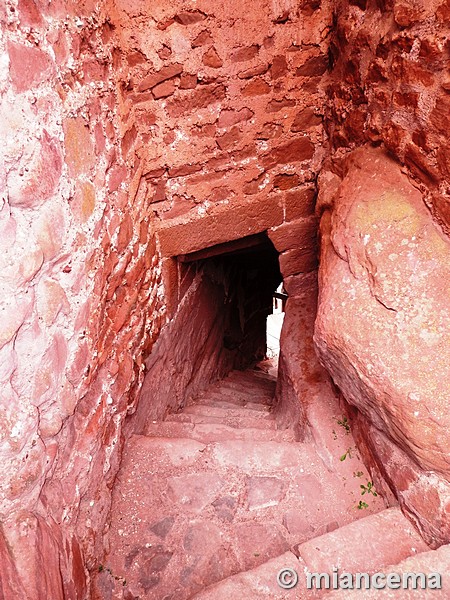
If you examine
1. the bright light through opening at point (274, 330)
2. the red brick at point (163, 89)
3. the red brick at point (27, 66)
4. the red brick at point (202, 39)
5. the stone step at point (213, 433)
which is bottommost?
the stone step at point (213, 433)

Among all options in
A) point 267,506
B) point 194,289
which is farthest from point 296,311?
point 267,506

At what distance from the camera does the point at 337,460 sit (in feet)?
7.29

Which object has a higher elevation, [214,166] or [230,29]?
[230,29]

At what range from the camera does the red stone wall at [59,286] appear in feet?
4.16

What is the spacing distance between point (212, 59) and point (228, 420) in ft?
7.16

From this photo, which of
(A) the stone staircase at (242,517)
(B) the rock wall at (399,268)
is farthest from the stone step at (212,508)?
(B) the rock wall at (399,268)

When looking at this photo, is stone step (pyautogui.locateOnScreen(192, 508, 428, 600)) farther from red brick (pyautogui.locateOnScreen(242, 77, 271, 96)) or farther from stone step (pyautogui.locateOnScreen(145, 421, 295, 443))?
red brick (pyautogui.locateOnScreen(242, 77, 271, 96))

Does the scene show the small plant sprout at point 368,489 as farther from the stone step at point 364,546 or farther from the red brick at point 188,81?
the red brick at point 188,81

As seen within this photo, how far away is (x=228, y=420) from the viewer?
3.14 meters

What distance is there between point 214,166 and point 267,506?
1.79 meters

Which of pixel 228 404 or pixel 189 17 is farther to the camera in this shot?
pixel 228 404

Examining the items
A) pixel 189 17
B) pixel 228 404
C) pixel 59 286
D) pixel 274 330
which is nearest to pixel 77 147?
pixel 59 286

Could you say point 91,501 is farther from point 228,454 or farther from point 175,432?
point 175,432

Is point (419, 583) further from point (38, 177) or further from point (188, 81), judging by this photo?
point (188, 81)
